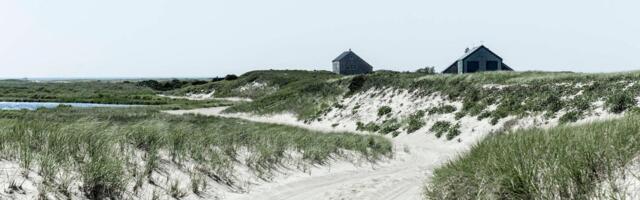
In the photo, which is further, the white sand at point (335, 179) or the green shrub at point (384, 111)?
the green shrub at point (384, 111)

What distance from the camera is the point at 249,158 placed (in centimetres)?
1484

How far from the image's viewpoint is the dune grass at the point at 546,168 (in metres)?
7.17

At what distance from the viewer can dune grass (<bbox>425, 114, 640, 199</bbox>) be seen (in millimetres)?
7168

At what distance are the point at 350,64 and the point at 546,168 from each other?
93.9 m

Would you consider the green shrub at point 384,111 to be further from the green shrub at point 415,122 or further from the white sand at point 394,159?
the green shrub at point 415,122

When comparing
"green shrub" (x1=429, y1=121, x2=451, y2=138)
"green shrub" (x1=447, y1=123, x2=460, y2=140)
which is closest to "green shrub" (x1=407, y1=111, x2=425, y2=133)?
"green shrub" (x1=429, y1=121, x2=451, y2=138)

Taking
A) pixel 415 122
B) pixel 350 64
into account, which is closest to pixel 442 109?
pixel 415 122

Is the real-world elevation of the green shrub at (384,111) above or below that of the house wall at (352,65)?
below

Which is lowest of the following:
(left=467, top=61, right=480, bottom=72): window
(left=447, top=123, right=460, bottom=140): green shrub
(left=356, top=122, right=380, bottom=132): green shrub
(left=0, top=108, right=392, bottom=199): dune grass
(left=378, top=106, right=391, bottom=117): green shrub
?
(left=356, top=122, right=380, bottom=132): green shrub

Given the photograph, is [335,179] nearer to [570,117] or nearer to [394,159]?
[394,159]

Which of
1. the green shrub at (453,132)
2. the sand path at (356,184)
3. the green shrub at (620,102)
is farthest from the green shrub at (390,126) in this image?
the sand path at (356,184)

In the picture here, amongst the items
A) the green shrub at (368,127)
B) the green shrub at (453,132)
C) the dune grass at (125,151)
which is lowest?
the green shrub at (368,127)

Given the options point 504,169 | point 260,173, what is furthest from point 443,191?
point 260,173

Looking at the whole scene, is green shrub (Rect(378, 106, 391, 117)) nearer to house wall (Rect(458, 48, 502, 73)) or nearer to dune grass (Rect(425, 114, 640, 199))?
house wall (Rect(458, 48, 502, 73))
